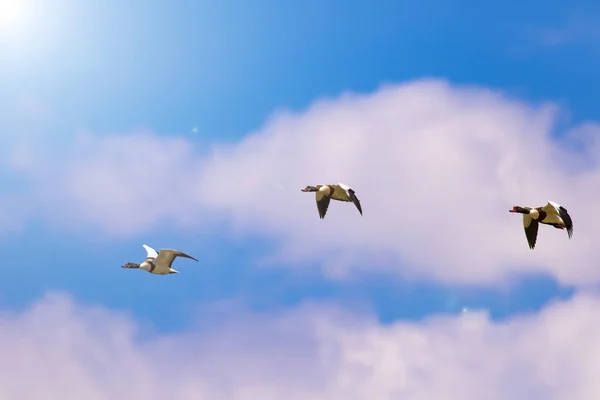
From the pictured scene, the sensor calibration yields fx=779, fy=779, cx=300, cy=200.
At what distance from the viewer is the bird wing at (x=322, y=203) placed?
3221 inches

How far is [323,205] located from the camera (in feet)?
270

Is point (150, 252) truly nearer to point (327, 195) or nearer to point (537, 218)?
point (327, 195)

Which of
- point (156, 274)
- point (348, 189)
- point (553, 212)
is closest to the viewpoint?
point (553, 212)

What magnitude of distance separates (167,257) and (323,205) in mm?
18309

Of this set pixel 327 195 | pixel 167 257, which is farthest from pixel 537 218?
pixel 167 257

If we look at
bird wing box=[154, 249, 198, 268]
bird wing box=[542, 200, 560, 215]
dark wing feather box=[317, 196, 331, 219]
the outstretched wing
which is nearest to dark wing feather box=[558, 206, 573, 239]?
bird wing box=[542, 200, 560, 215]

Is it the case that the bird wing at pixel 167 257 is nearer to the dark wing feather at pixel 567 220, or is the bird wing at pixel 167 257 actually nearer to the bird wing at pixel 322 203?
the bird wing at pixel 322 203

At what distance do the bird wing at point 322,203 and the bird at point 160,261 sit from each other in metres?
15.2

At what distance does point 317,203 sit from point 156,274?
20.7m

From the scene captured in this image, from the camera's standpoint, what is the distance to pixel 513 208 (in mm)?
76938

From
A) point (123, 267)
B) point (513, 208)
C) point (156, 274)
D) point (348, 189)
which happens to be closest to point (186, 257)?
point (156, 274)

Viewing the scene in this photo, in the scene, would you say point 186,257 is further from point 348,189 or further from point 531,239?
point 531,239

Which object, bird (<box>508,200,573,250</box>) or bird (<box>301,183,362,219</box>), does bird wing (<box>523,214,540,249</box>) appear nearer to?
bird (<box>508,200,573,250</box>)

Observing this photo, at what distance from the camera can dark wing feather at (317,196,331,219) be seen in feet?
268
